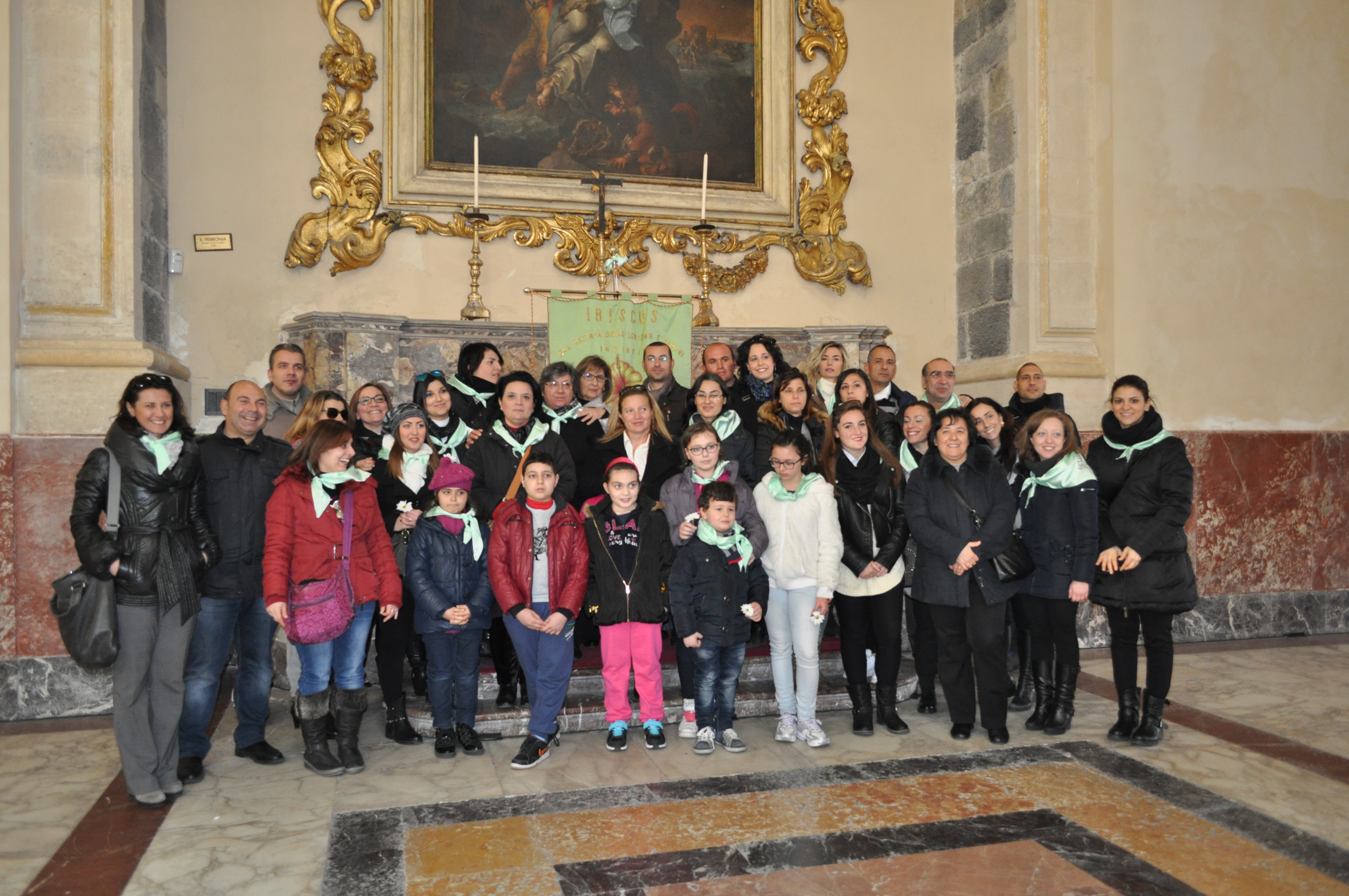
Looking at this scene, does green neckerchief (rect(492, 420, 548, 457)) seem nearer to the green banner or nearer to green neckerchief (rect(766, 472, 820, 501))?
green neckerchief (rect(766, 472, 820, 501))

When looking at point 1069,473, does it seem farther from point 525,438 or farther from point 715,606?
point 525,438

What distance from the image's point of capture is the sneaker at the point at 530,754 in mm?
3824

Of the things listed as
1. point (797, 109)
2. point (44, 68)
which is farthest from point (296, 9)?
point (797, 109)

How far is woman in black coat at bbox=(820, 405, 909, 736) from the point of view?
4.25 metres

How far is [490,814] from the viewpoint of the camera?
334 centimetres

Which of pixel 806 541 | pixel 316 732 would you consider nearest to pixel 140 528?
pixel 316 732

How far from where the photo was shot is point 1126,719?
13.7 ft

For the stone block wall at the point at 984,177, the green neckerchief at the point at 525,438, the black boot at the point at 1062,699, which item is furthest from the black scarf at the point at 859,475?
the stone block wall at the point at 984,177

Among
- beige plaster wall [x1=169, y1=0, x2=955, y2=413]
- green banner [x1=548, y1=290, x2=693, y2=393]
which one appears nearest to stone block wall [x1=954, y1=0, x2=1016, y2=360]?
beige plaster wall [x1=169, y1=0, x2=955, y2=413]

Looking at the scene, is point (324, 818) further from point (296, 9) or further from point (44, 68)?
point (296, 9)

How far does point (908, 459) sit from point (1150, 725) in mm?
1547

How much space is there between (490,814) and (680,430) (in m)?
2.23

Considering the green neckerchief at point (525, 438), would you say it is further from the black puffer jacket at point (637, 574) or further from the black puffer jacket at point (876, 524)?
the black puffer jacket at point (876, 524)

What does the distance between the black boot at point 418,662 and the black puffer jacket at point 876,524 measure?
6.81 feet
